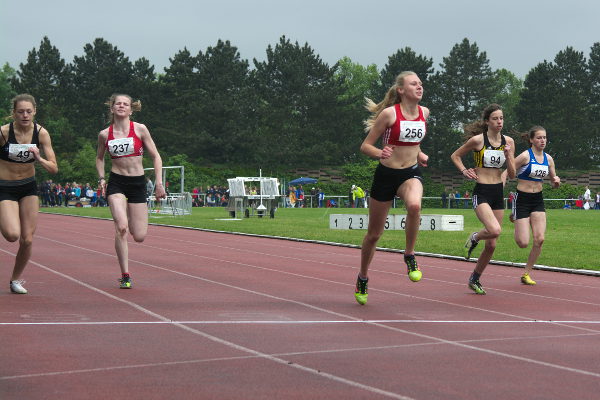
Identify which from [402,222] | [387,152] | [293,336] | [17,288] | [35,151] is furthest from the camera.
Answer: [402,222]

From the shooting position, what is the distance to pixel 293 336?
7.12 m

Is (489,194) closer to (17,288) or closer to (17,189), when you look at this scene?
(17,189)

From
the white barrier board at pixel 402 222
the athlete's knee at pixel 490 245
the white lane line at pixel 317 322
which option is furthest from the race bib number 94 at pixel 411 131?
the white barrier board at pixel 402 222

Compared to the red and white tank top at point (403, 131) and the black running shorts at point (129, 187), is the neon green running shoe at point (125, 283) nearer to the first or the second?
the black running shorts at point (129, 187)

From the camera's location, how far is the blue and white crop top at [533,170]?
12.0 meters

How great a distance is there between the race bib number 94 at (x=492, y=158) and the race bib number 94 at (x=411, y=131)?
2.02 metres

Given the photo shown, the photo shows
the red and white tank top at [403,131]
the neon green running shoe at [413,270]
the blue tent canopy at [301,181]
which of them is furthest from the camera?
the blue tent canopy at [301,181]

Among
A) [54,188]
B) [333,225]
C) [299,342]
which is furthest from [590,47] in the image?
[299,342]

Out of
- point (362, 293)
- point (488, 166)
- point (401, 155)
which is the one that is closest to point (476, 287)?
point (488, 166)

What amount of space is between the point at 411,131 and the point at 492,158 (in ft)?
7.14

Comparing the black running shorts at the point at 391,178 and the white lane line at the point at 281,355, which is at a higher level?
the black running shorts at the point at 391,178

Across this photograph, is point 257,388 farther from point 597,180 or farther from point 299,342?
point 597,180

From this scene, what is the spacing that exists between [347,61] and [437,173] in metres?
38.8

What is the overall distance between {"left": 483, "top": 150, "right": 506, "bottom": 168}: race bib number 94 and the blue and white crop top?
4.23ft
